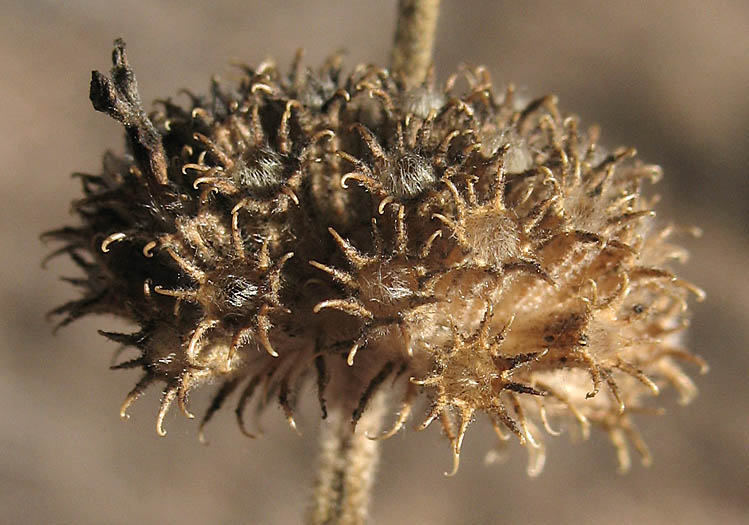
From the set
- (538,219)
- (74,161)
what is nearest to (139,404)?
(74,161)

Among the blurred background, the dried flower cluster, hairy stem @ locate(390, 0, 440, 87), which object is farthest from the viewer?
the blurred background

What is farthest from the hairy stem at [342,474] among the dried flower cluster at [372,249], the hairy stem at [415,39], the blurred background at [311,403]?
the blurred background at [311,403]

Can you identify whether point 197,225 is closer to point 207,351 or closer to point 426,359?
point 207,351

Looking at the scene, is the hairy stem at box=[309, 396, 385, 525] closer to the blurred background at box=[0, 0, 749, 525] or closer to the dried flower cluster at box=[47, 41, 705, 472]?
the dried flower cluster at box=[47, 41, 705, 472]

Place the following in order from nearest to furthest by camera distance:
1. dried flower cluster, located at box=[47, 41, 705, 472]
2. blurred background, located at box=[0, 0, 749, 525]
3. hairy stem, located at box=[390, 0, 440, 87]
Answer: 1. dried flower cluster, located at box=[47, 41, 705, 472]
2. hairy stem, located at box=[390, 0, 440, 87]
3. blurred background, located at box=[0, 0, 749, 525]

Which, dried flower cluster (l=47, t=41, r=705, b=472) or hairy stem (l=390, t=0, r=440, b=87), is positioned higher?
hairy stem (l=390, t=0, r=440, b=87)

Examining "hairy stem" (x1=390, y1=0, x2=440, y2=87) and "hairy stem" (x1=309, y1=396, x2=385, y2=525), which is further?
"hairy stem" (x1=309, y1=396, x2=385, y2=525)

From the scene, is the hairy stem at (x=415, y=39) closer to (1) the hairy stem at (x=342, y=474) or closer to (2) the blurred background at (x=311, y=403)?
(1) the hairy stem at (x=342, y=474)

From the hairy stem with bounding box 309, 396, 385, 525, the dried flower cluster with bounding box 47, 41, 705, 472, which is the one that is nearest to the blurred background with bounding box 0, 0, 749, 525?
the hairy stem with bounding box 309, 396, 385, 525
